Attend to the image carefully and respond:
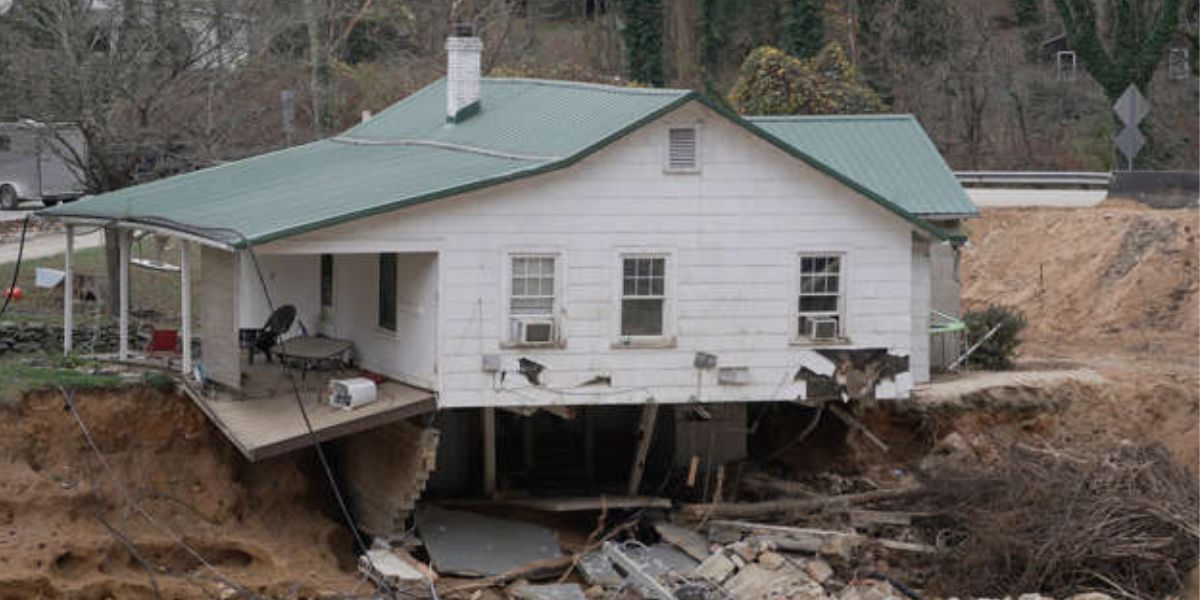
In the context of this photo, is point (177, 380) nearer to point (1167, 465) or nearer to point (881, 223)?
point (881, 223)

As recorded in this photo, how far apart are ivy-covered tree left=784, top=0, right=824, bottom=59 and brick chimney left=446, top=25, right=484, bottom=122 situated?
26887 millimetres

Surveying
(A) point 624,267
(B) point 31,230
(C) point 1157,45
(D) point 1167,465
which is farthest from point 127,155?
(C) point 1157,45

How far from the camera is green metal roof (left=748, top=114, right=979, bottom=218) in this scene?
30969 millimetres

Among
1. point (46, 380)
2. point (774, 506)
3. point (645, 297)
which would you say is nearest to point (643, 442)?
point (774, 506)

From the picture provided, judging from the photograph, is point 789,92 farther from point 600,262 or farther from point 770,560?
point 770,560

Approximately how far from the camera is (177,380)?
27359 millimetres

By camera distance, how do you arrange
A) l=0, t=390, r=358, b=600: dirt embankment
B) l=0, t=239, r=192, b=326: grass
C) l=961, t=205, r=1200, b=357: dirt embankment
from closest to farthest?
l=0, t=390, r=358, b=600: dirt embankment → l=0, t=239, r=192, b=326: grass → l=961, t=205, r=1200, b=357: dirt embankment

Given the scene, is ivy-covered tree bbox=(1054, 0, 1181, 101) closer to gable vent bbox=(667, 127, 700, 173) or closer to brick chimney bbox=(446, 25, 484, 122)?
brick chimney bbox=(446, 25, 484, 122)

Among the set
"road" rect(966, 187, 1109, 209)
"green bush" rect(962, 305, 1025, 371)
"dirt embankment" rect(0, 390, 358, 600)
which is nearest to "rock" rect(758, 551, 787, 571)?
"dirt embankment" rect(0, 390, 358, 600)

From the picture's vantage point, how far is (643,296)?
26891 millimetres

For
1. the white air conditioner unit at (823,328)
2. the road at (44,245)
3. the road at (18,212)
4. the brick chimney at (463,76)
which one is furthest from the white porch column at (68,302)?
the road at (18,212)

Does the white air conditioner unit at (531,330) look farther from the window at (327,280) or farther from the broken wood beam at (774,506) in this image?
the window at (327,280)

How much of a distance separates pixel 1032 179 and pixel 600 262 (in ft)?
76.7

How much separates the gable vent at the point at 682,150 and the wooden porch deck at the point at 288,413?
4375 millimetres
